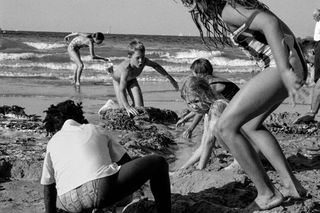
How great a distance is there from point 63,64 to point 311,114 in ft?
48.2

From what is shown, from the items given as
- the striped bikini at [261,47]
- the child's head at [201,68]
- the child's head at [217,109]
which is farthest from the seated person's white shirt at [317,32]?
the striped bikini at [261,47]

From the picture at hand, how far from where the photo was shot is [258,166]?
3.54 m

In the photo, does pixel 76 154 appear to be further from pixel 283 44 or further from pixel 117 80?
pixel 117 80

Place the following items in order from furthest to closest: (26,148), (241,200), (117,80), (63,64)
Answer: (63,64) < (117,80) < (26,148) < (241,200)

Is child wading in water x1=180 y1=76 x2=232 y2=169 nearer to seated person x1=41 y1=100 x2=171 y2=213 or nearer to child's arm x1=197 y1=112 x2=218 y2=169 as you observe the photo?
child's arm x1=197 y1=112 x2=218 y2=169

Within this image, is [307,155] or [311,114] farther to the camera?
[311,114]

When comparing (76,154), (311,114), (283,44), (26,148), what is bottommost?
(311,114)

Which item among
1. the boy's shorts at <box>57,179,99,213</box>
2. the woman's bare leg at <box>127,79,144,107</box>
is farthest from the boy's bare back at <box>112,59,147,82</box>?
the boy's shorts at <box>57,179,99,213</box>

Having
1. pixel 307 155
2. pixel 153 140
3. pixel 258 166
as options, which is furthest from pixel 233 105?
pixel 153 140

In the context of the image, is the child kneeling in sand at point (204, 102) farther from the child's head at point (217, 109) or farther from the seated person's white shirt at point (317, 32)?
the seated person's white shirt at point (317, 32)

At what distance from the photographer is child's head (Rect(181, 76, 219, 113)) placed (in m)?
4.55

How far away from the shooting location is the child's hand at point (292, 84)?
3.19 m

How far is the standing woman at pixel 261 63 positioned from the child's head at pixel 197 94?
922mm

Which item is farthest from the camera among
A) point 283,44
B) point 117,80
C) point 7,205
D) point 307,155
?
point 117,80
